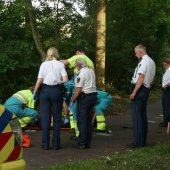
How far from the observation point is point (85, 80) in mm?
9742

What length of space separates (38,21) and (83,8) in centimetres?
192

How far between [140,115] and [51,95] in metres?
1.68

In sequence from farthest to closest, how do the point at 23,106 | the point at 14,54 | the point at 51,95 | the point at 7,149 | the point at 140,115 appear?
the point at 14,54 → the point at 23,106 → the point at 140,115 → the point at 51,95 → the point at 7,149

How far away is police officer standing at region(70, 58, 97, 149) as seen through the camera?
9.65 m

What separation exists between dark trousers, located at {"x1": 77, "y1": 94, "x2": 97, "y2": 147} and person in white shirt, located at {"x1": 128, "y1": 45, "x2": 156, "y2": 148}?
78cm

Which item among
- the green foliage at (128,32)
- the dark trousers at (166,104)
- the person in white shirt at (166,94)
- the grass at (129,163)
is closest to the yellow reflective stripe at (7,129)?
the grass at (129,163)

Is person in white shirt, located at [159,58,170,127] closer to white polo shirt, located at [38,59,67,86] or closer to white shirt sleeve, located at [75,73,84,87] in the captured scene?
white shirt sleeve, located at [75,73,84,87]

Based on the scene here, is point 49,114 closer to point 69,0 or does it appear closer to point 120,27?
point 69,0

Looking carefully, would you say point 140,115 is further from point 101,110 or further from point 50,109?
point 101,110

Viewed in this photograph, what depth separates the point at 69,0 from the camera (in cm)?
1753

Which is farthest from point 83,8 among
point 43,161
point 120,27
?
point 43,161

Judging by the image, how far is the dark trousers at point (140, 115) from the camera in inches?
380

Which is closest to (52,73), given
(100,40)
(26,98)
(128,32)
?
(26,98)

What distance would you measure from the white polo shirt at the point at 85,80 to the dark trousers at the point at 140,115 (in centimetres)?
82
